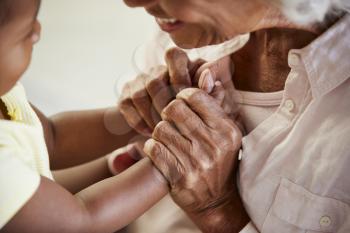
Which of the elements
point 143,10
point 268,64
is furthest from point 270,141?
point 143,10

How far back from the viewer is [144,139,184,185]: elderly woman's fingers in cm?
50

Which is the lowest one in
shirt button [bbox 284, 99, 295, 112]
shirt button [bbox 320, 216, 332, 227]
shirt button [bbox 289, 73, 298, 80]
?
shirt button [bbox 320, 216, 332, 227]

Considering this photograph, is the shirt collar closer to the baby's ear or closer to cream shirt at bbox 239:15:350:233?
cream shirt at bbox 239:15:350:233

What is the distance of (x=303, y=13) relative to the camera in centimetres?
44

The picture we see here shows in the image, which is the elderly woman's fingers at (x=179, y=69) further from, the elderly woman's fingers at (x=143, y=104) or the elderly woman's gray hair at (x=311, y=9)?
the elderly woman's gray hair at (x=311, y=9)

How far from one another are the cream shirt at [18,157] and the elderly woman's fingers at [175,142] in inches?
5.7

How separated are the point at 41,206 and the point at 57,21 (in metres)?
0.18

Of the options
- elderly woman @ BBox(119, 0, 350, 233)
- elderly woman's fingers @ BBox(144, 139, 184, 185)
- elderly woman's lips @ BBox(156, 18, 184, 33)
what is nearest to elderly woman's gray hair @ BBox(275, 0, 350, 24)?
elderly woman @ BBox(119, 0, 350, 233)

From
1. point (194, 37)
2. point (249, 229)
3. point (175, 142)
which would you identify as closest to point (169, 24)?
point (194, 37)

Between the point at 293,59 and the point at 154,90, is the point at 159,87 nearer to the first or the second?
the point at 154,90

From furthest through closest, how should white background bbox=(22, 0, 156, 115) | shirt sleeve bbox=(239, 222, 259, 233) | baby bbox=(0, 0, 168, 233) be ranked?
1. shirt sleeve bbox=(239, 222, 259, 233)
2. white background bbox=(22, 0, 156, 115)
3. baby bbox=(0, 0, 168, 233)

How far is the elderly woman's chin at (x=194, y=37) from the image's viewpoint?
46 cm

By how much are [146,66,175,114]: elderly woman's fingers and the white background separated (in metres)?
0.07

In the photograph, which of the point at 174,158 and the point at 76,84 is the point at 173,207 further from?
the point at 76,84
